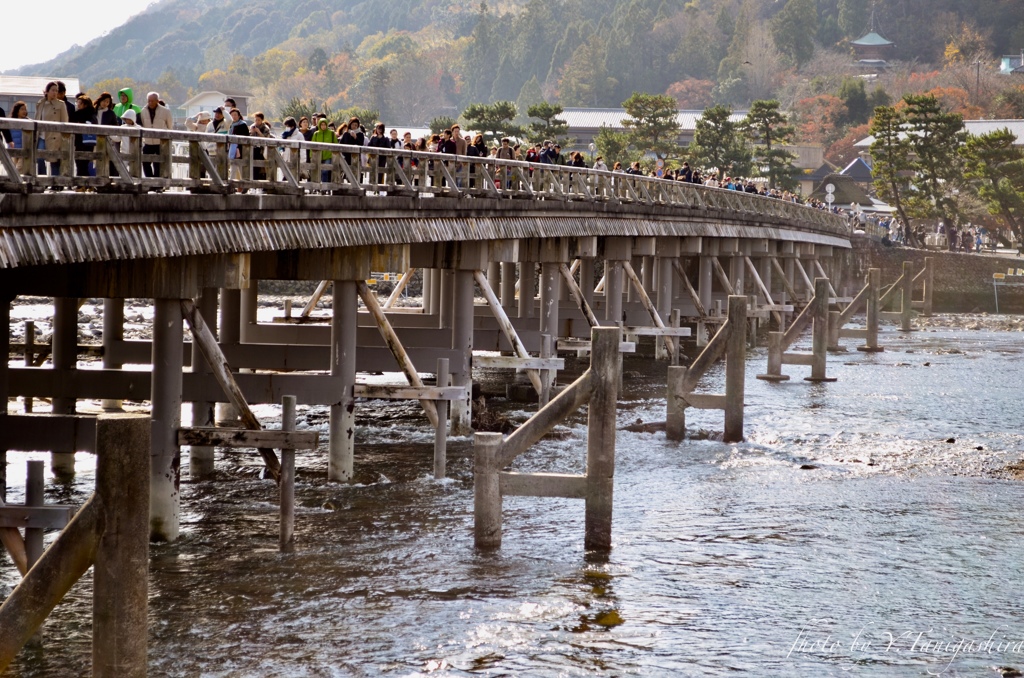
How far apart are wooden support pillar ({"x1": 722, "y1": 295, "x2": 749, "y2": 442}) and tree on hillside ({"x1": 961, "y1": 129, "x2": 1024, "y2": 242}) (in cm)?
4108

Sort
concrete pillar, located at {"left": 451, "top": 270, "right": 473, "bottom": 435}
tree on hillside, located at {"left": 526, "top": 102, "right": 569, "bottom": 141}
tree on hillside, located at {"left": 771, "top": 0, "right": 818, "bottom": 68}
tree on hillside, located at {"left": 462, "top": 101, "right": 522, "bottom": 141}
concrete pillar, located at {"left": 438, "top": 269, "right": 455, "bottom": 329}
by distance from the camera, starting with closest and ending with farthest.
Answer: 1. concrete pillar, located at {"left": 451, "top": 270, "right": 473, "bottom": 435}
2. concrete pillar, located at {"left": 438, "top": 269, "right": 455, "bottom": 329}
3. tree on hillside, located at {"left": 462, "top": 101, "right": 522, "bottom": 141}
4. tree on hillside, located at {"left": 526, "top": 102, "right": 569, "bottom": 141}
5. tree on hillside, located at {"left": 771, "top": 0, "right": 818, "bottom": 68}

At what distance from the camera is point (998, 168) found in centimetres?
5928

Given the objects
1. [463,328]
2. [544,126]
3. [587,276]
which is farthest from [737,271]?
[544,126]

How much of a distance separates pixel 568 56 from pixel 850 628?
120751 mm

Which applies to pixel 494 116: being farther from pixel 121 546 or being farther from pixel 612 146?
pixel 121 546

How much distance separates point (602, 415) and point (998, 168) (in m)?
50.6

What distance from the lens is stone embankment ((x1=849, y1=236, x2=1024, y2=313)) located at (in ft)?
182

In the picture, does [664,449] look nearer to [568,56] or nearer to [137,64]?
[568,56]

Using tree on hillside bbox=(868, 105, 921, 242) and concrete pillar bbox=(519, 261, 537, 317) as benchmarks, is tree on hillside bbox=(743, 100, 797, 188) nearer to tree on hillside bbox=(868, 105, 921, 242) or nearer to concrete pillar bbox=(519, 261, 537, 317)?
tree on hillside bbox=(868, 105, 921, 242)

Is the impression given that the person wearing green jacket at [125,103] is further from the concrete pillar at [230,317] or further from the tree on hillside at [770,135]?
the tree on hillside at [770,135]

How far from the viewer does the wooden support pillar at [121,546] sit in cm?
785

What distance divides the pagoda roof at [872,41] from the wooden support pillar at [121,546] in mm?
130592

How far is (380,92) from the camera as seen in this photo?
12181 cm

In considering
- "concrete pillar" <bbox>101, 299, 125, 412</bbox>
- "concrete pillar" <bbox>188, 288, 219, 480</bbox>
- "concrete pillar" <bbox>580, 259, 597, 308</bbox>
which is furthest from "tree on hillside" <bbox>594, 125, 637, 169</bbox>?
"concrete pillar" <bbox>188, 288, 219, 480</bbox>
